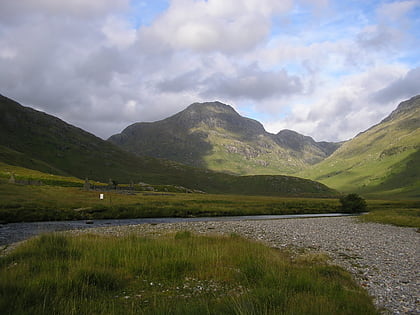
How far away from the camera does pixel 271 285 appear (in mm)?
10648

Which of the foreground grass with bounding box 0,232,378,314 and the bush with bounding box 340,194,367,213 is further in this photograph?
the bush with bounding box 340,194,367,213

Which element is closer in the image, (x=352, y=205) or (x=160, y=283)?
(x=160, y=283)

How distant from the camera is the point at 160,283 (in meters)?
12.0

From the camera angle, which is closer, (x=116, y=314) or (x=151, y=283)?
(x=116, y=314)

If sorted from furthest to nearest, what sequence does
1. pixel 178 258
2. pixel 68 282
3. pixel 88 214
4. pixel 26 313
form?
pixel 88 214
pixel 178 258
pixel 68 282
pixel 26 313

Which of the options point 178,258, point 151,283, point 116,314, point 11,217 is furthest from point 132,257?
point 11,217

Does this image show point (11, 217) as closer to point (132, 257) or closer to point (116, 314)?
point (132, 257)

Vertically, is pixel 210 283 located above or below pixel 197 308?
below

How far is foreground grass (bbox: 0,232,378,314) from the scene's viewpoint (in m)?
8.16

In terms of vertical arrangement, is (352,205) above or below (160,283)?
below

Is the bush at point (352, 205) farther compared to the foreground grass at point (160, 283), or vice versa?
the bush at point (352, 205)

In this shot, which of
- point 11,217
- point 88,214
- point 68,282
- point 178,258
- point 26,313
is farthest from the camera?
point 88,214

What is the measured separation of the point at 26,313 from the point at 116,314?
211 cm

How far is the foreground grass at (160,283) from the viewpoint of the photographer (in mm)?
8164
